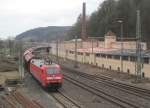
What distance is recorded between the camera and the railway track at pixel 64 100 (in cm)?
2907

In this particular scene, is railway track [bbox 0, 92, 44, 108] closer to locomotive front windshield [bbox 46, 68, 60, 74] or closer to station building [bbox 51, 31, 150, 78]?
locomotive front windshield [bbox 46, 68, 60, 74]

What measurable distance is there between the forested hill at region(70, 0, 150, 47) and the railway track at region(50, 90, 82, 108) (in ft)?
188

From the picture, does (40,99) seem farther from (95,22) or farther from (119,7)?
(95,22)

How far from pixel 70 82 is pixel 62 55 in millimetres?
67455

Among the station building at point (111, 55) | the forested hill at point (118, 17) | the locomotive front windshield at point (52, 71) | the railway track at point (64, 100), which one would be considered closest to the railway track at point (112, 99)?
the railway track at point (64, 100)

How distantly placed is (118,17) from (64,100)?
7934 cm

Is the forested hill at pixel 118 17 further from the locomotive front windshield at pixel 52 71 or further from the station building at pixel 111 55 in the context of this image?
the locomotive front windshield at pixel 52 71

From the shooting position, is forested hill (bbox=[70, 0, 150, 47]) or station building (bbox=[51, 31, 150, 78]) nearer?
station building (bbox=[51, 31, 150, 78])

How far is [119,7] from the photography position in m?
112

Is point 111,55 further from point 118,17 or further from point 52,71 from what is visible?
point 118,17

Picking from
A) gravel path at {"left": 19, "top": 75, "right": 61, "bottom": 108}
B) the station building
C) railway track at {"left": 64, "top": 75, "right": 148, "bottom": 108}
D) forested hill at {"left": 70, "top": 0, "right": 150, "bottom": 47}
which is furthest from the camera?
forested hill at {"left": 70, "top": 0, "right": 150, "bottom": 47}

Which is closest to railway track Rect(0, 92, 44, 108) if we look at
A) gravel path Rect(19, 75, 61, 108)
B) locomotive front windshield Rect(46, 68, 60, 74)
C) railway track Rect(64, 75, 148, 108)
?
gravel path Rect(19, 75, 61, 108)

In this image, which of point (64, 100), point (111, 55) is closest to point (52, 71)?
point (64, 100)

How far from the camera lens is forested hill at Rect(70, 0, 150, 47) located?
93375 mm
